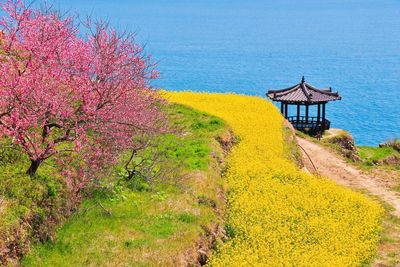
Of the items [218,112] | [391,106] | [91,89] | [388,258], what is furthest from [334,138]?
[391,106]

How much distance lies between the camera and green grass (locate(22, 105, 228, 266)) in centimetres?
1470

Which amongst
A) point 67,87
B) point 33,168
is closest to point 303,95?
point 67,87

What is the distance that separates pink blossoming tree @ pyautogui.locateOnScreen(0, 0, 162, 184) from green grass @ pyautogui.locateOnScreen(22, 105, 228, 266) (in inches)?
60.0

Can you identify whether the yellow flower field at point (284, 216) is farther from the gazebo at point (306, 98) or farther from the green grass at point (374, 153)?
the gazebo at point (306, 98)

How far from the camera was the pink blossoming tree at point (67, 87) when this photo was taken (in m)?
14.7

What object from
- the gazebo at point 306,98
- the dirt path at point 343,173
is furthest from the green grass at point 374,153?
the gazebo at point 306,98

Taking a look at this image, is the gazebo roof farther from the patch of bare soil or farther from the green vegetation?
the green vegetation

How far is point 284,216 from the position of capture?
70.6 ft

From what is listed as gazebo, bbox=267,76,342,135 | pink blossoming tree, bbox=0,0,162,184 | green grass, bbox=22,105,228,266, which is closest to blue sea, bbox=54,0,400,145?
gazebo, bbox=267,76,342,135

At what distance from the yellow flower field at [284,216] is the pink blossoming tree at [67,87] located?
18.3ft

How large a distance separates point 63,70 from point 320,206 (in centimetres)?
1299

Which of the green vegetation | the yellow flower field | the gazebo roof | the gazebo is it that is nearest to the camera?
the green vegetation

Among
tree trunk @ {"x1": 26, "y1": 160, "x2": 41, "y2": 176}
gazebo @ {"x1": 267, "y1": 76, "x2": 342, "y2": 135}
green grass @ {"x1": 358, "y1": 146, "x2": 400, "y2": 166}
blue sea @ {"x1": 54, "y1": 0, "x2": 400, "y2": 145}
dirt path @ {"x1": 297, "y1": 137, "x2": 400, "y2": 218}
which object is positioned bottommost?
tree trunk @ {"x1": 26, "y1": 160, "x2": 41, "y2": 176}

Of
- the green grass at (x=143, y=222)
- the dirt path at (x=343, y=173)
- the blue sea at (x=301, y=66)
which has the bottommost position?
the green grass at (x=143, y=222)
